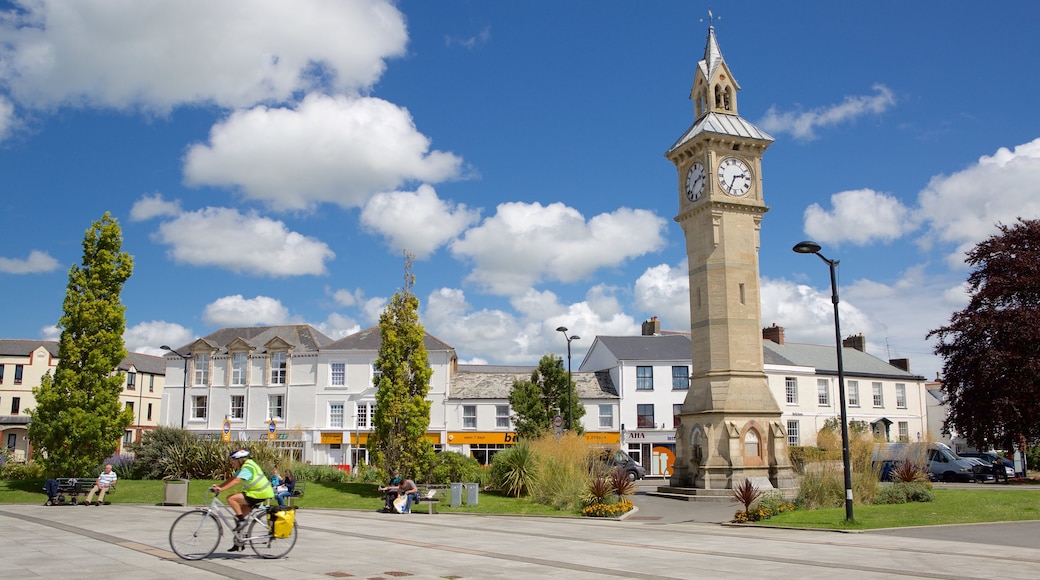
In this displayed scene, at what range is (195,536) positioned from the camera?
11109 mm

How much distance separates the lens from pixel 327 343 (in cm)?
5422

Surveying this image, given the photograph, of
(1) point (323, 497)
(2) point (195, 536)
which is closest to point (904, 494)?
(1) point (323, 497)

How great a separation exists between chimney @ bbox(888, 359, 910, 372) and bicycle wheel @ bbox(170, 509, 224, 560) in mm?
56914

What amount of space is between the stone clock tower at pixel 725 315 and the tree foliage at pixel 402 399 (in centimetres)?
989

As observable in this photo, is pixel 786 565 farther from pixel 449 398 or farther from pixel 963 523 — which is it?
pixel 449 398

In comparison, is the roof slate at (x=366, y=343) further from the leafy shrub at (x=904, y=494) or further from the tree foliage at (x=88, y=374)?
the leafy shrub at (x=904, y=494)

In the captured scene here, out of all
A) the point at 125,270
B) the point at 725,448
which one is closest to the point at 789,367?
the point at 725,448

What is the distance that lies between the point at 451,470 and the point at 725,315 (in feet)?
37.4

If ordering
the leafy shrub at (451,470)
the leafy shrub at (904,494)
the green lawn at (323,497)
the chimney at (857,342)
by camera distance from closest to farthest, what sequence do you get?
the leafy shrub at (904,494) < the green lawn at (323,497) < the leafy shrub at (451,470) < the chimney at (857,342)

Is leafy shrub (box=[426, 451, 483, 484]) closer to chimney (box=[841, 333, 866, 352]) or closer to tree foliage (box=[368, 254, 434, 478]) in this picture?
tree foliage (box=[368, 254, 434, 478])

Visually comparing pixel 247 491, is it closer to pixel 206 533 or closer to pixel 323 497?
pixel 206 533

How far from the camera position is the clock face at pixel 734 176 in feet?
99.4

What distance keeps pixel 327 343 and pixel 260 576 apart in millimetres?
45661

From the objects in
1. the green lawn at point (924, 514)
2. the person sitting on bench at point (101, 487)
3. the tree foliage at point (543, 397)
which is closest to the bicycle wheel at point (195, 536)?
the green lawn at point (924, 514)
